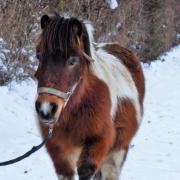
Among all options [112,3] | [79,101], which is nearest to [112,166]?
[79,101]

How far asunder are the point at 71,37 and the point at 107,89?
0.60 meters

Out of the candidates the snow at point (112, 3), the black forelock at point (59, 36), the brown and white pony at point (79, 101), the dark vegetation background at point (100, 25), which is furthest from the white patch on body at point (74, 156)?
the snow at point (112, 3)

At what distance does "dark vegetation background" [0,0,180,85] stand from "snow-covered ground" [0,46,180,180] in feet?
1.63

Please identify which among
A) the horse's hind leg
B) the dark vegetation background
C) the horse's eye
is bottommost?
the dark vegetation background

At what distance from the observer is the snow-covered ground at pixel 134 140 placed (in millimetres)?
5293

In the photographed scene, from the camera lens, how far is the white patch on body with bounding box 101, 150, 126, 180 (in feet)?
13.9

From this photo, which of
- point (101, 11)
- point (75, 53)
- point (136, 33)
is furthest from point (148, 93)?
point (75, 53)

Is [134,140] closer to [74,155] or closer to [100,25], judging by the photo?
[74,155]

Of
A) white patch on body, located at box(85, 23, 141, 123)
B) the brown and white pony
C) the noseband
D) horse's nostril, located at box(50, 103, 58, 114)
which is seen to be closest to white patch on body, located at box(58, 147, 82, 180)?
the brown and white pony

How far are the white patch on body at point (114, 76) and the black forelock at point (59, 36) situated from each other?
242mm

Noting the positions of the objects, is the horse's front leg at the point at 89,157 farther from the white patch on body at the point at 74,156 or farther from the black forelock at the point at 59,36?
the black forelock at the point at 59,36

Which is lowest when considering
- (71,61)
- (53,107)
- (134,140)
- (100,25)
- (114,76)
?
(100,25)

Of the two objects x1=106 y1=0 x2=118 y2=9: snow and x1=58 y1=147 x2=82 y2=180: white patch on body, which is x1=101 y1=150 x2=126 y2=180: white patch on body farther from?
x1=106 y1=0 x2=118 y2=9: snow

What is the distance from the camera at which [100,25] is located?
11.7 metres
